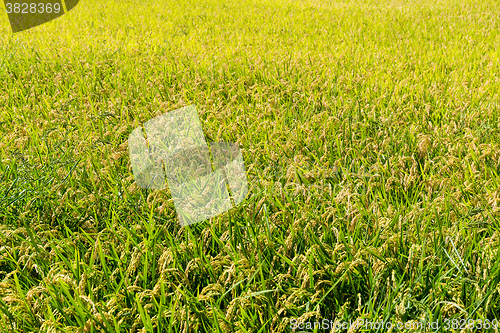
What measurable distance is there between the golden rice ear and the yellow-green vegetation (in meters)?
2.21

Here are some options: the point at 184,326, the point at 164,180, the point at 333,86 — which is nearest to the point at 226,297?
the point at 184,326

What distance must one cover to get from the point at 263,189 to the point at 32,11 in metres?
8.58

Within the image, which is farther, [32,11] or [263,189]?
[32,11]

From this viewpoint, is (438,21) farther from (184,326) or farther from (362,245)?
(184,326)

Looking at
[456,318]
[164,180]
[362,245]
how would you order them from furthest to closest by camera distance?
[164,180], [362,245], [456,318]

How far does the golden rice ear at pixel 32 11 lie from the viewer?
7.43 meters

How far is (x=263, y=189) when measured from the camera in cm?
216

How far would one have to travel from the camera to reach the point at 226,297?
1.56 metres

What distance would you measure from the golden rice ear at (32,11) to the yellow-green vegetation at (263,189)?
2209 millimetres

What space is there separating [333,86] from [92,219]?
8.15ft

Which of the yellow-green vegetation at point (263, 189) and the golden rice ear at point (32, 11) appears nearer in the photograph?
the yellow-green vegetation at point (263, 189)

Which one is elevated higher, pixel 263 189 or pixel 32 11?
pixel 32 11

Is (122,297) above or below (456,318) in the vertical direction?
above

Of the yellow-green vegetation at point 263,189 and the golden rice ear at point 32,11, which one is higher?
the golden rice ear at point 32,11
